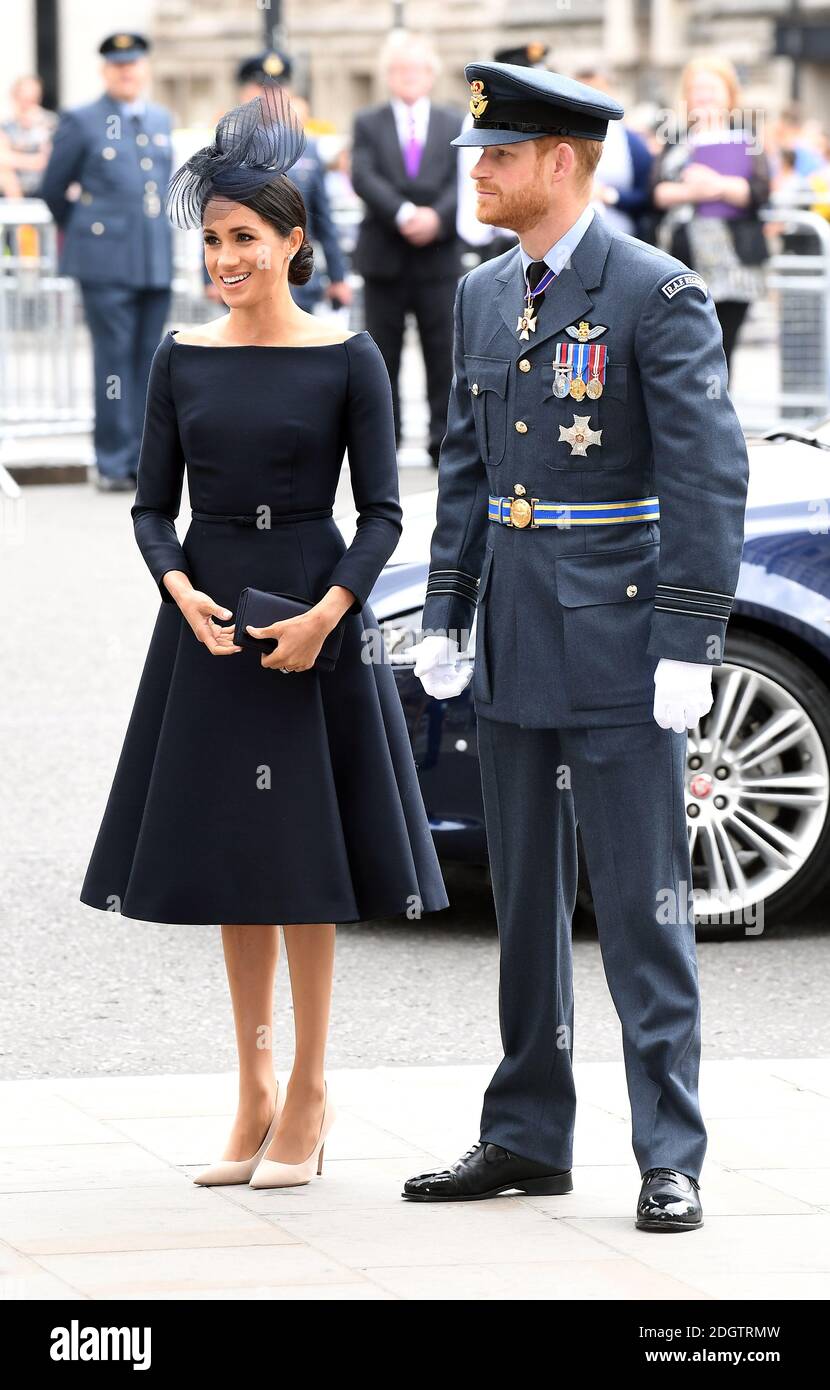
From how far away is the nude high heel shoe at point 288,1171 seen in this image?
A: 14.9 feet

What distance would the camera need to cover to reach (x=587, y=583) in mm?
4297

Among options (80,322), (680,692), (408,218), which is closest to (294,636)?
(680,692)

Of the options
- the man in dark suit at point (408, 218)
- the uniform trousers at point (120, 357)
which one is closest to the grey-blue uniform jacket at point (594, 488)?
the man in dark suit at point (408, 218)

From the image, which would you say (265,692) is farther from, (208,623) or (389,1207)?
(389,1207)

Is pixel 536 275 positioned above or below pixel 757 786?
above

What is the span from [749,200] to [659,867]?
10.3 meters

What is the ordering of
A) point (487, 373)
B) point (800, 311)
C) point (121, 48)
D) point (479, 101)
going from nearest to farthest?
point (479, 101), point (487, 373), point (121, 48), point (800, 311)

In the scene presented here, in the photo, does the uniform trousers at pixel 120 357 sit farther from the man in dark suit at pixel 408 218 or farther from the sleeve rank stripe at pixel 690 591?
the sleeve rank stripe at pixel 690 591

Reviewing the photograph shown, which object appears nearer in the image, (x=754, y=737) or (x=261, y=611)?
(x=261, y=611)

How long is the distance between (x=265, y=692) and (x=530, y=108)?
1.05 metres

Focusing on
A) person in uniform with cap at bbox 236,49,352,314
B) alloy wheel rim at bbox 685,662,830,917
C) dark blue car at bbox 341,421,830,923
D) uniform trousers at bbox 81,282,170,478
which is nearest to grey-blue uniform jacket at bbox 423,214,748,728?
dark blue car at bbox 341,421,830,923

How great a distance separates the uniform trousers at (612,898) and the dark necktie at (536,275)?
69 cm

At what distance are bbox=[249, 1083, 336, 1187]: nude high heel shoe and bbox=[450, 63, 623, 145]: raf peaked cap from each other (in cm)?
164

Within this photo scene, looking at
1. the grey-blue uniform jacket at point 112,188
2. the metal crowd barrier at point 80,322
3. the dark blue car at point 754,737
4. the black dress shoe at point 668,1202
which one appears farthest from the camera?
the metal crowd barrier at point 80,322
